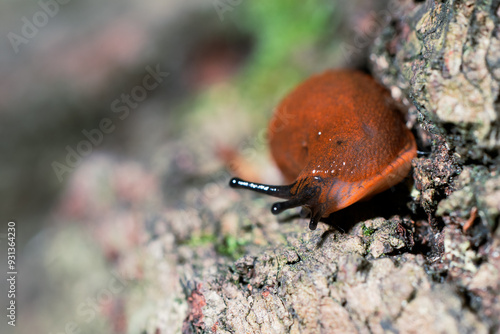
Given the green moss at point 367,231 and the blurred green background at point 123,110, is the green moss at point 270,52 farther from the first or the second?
the green moss at point 367,231

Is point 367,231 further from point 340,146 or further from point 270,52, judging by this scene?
point 270,52

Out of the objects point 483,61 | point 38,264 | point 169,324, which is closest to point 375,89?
point 483,61

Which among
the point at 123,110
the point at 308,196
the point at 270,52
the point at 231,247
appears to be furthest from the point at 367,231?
the point at 123,110

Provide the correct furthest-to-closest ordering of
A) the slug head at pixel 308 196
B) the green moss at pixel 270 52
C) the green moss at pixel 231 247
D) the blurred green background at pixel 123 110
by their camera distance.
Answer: the green moss at pixel 270 52 < the blurred green background at pixel 123 110 < the green moss at pixel 231 247 < the slug head at pixel 308 196

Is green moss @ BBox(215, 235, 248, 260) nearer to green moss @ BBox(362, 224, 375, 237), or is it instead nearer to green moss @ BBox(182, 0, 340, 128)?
green moss @ BBox(362, 224, 375, 237)

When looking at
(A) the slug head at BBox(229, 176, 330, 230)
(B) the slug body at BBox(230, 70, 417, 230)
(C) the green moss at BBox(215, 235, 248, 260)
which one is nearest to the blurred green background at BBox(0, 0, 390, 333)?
(C) the green moss at BBox(215, 235, 248, 260)

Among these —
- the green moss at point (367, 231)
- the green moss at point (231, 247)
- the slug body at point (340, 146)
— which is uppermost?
the slug body at point (340, 146)

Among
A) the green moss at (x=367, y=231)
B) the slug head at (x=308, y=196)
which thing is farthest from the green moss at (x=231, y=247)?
the green moss at (x=367, y=231)

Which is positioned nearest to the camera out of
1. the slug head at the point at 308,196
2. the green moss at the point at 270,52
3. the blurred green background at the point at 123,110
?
the slug head at the point at 308,196
